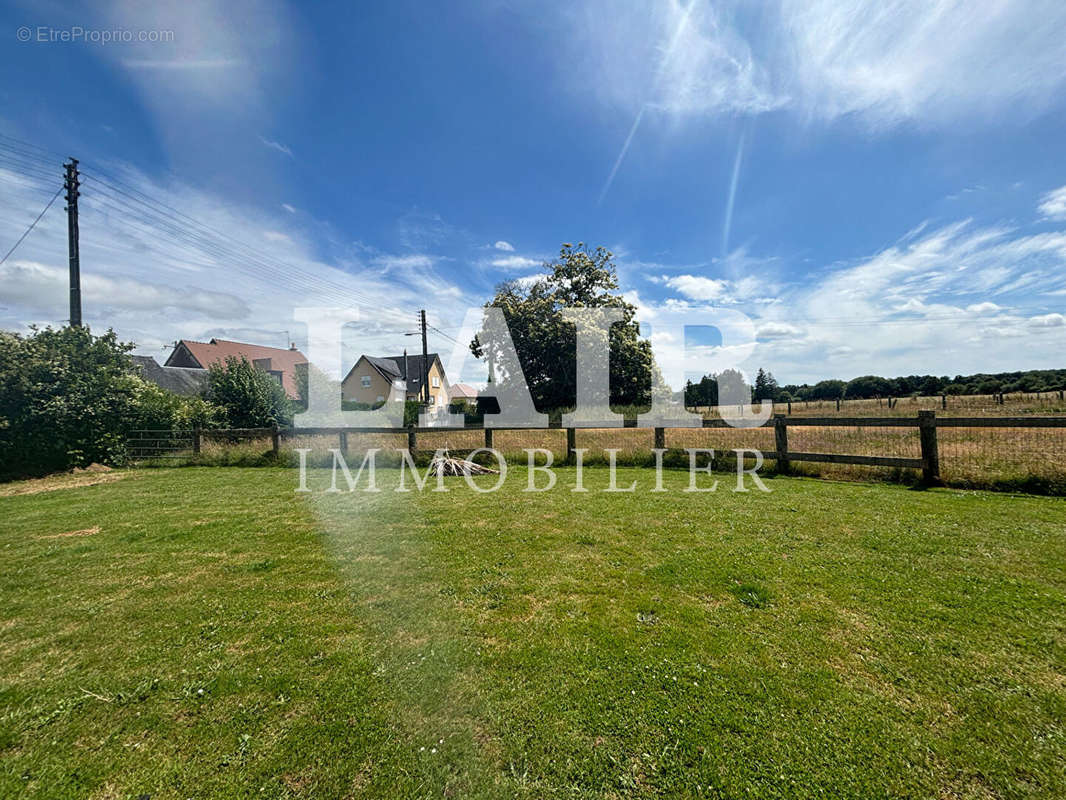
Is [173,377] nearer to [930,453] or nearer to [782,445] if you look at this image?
[782,445]

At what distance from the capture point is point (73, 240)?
13.3m

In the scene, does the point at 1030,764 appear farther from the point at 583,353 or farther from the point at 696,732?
the point at 583,353

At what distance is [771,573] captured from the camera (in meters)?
3.64

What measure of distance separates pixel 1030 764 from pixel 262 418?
58.8ft

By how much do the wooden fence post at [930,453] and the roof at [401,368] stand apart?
34586 millimetres

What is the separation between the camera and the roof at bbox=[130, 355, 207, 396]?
24.9m

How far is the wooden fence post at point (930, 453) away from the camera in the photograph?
6.60 metres

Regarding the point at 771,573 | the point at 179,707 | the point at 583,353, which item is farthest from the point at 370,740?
the point at 583,353

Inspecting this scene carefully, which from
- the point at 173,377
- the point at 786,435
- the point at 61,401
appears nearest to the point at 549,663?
the point at 786,435

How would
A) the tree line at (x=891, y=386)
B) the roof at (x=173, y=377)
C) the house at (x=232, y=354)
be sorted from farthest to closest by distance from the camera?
1. the tree line at (x=891, y=386)
2. the house at (x=232, y=354)
3. the roof at (x=173, y=377)

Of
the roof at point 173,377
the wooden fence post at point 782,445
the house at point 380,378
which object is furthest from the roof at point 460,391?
the wooden fence post at point 782,445

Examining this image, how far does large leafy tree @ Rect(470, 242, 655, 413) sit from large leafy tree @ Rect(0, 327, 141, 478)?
19.3 m

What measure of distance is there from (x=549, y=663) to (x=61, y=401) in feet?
49.5

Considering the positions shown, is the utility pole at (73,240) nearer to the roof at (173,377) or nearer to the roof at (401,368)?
the roof at (173,377)
